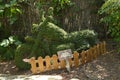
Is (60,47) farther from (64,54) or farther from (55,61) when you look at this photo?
(64,54)

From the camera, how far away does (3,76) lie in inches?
242

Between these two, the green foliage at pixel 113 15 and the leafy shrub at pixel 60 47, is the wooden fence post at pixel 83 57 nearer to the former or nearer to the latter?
the leafy shrub at pixel 60 47

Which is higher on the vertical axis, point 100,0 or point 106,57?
point 100,0

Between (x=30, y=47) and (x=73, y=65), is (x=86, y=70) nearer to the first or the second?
(x=73, y=65)

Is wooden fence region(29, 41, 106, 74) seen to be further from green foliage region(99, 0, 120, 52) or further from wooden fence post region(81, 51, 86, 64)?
green foliage region(99, 0, 120, 52)

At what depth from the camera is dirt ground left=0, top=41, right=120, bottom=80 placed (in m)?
5.82

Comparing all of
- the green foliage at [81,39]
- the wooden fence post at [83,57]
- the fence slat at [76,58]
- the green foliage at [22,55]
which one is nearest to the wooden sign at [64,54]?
the fence slat at [76,58]

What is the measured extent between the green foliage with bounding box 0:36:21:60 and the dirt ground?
522 millimetres

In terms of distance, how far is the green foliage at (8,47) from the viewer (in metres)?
7.63

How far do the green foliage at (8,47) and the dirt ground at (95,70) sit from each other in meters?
0.52

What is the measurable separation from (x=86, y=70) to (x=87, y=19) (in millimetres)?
2431

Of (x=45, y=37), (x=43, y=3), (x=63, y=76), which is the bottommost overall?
(x=63, y=76)

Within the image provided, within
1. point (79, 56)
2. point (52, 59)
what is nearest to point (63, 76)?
point (52, 59)

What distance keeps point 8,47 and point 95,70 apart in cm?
295
